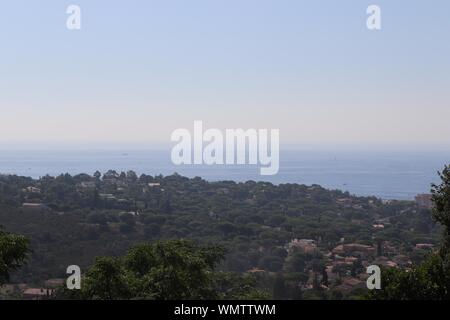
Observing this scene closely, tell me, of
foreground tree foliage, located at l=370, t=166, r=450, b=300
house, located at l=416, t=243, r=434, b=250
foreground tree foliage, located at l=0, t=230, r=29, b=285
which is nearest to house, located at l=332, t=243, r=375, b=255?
house, located at l=416, t=243, r=434, b=250

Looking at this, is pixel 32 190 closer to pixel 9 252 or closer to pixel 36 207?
pixel 36 207

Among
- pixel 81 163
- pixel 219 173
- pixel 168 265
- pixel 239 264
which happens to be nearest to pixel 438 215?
pixel 168 265

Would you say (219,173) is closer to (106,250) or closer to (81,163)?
(81,163)

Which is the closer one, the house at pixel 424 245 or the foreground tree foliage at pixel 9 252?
the foreground tree foliage at pixel 9 252

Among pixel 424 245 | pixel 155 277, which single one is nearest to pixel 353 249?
pixel 424 245

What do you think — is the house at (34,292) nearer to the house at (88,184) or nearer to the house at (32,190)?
the house at (32,190)

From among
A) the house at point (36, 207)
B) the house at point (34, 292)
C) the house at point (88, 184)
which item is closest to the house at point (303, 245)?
the house at point (34, 292)

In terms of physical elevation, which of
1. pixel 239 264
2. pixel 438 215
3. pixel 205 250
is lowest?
pixel 239 264
